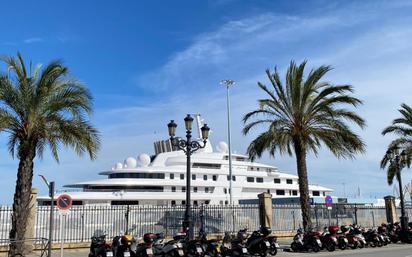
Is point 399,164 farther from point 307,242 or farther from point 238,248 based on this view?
point 238,248

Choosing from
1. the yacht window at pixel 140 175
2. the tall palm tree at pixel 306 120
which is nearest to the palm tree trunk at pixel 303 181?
the tall palm tree at pixel 306 120

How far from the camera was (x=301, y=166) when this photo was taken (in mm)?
21375

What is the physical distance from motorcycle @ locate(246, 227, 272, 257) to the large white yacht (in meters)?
32.4

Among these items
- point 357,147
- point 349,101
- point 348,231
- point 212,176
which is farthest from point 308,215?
point 212,176

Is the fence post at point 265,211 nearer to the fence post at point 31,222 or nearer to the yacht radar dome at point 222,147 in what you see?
the fence post at point 31,222

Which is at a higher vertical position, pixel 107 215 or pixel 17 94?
pixel 17 94

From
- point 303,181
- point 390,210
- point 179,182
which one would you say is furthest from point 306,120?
point 179,182

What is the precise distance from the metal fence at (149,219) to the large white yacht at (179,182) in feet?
81.2

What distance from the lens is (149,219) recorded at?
22703 millimetres

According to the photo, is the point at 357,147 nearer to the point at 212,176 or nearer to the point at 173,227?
the point at 173,227

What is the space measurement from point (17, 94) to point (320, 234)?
1399cm

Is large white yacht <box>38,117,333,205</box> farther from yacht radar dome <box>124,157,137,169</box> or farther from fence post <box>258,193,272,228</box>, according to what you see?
fence post <box>258,193,272,228</box>

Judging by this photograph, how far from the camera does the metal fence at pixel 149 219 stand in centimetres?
2055

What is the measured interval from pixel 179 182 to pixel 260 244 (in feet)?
119
